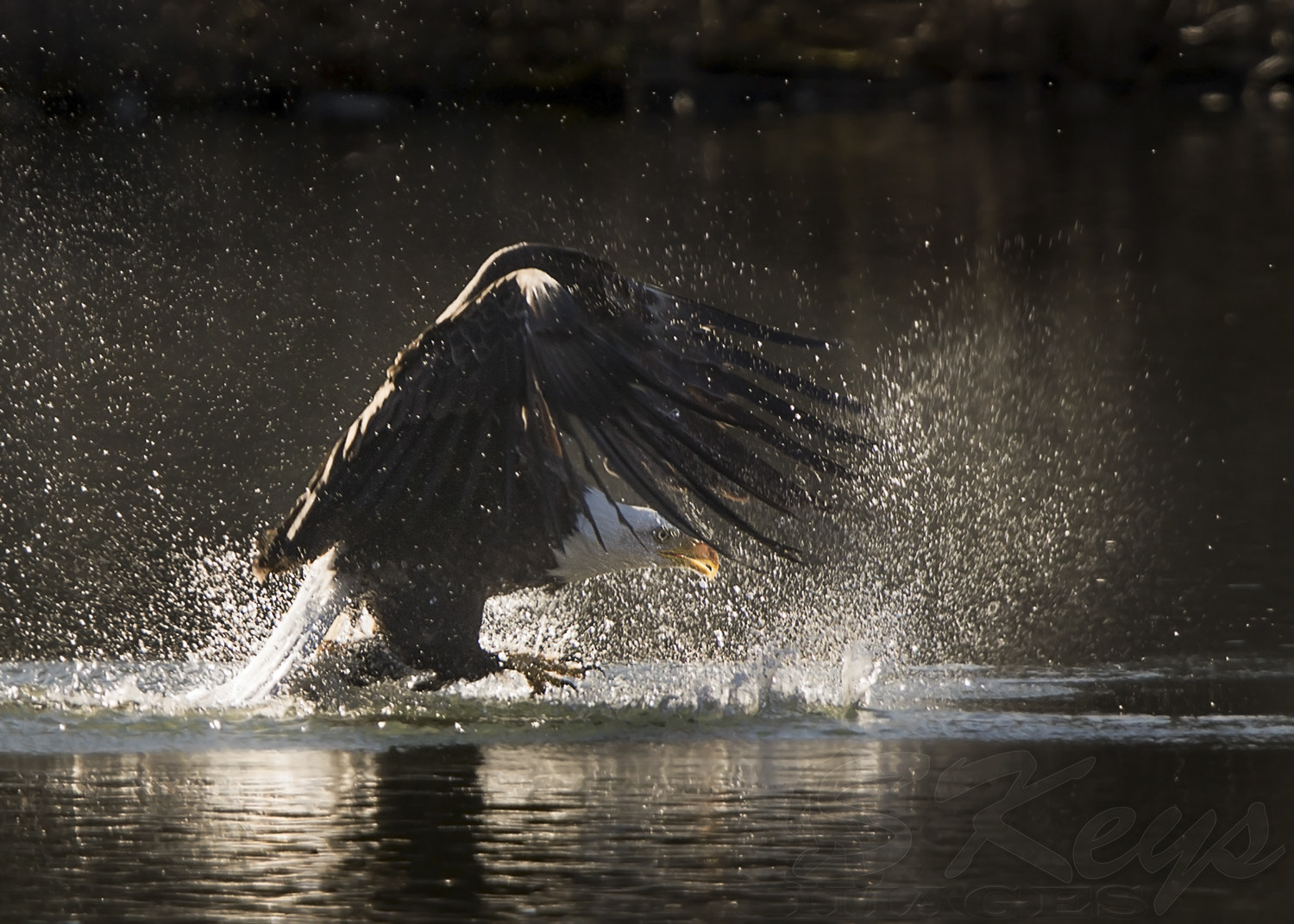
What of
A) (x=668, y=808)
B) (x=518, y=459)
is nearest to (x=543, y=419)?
(x=518, y=459)

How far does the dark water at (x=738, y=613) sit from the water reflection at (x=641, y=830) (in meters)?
0.01

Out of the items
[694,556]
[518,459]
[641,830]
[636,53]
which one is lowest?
[641,830]

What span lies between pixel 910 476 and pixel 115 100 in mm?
15735

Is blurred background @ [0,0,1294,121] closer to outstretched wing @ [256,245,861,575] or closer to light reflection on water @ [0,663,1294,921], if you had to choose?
outstretched wing @ [256,245,861,575]

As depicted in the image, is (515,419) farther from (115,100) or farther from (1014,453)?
(115,100)

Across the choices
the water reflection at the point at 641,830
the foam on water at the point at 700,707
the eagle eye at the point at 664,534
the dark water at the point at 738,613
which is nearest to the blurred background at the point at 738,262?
the dark water at the point at 738,613

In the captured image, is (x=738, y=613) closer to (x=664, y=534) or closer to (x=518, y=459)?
(x=664, y=534)

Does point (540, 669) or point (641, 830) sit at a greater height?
point (540, 669)

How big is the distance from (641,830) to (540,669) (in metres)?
1.33

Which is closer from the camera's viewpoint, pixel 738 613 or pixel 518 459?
pixel 518 459

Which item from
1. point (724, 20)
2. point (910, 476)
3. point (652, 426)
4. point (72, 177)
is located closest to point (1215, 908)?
point (652, 426)

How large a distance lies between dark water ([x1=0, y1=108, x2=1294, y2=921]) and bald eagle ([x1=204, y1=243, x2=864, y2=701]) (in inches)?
11.1

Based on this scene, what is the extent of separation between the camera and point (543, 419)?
5195 millimetres

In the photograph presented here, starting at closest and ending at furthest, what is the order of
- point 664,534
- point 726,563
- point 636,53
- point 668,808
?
1. point 668,808
2. point 664,534
3. point 726,563
4. point 636,53
